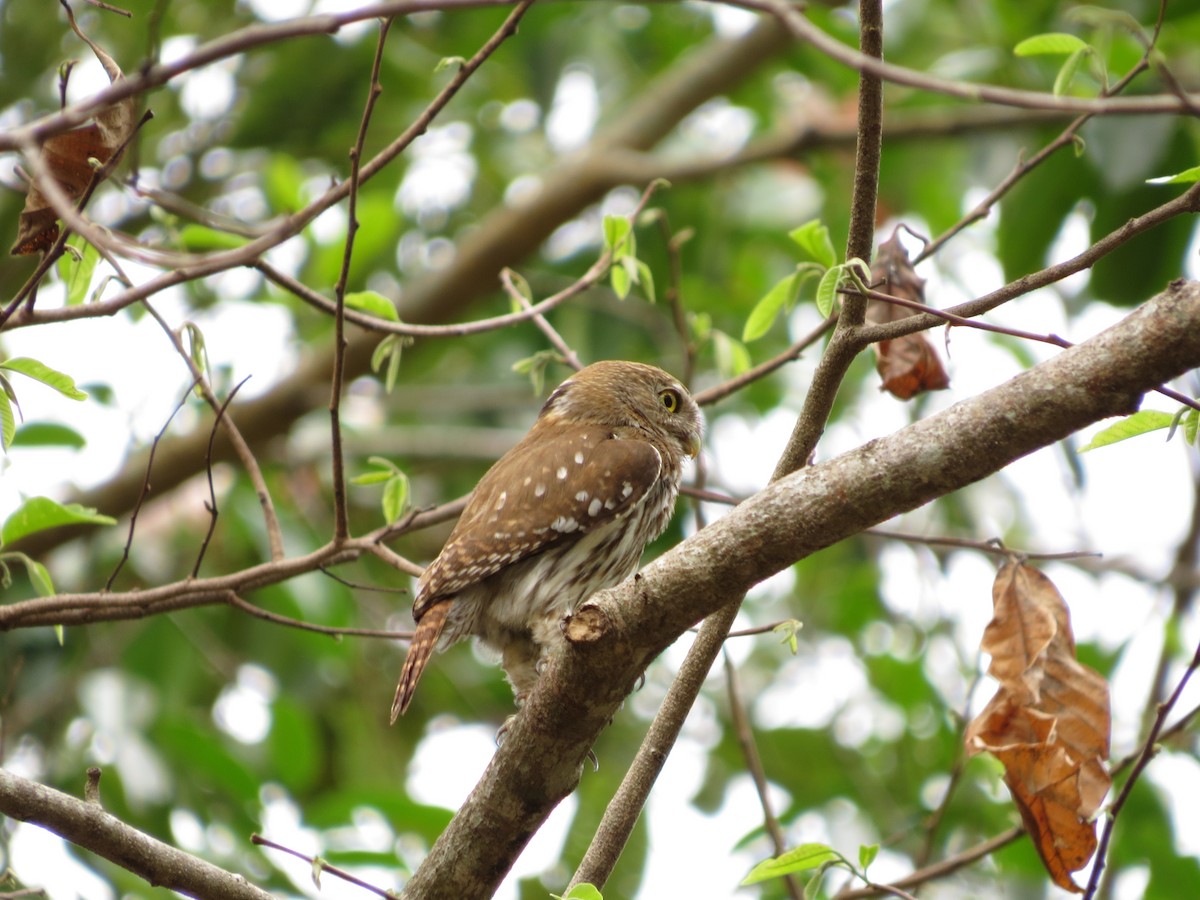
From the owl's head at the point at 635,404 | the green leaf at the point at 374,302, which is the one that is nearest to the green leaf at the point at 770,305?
the green leaf at the point at 374,302

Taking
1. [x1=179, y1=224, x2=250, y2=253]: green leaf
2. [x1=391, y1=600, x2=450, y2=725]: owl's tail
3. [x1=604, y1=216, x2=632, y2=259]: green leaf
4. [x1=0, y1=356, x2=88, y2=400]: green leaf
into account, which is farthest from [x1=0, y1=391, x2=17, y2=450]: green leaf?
[x1=604, y1=216, x2=632, y2=259]: green leaf

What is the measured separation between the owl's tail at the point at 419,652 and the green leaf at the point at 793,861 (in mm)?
1363

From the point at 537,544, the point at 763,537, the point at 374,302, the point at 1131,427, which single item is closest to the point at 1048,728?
the point at 1131,427

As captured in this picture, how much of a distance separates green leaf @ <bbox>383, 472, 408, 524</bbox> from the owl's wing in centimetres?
30

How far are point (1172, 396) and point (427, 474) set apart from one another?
558 centimetres

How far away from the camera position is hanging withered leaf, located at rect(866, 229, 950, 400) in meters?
3.62

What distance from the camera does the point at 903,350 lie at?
3.65 meters

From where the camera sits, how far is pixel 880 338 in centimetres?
273

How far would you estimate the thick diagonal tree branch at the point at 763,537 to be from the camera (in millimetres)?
2250

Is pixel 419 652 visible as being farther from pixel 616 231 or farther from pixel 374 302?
pixel 616 231

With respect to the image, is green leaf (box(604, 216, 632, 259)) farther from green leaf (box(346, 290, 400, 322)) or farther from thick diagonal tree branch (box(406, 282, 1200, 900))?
thick diagonal tree branch (box(406, 282, 1200, 900))

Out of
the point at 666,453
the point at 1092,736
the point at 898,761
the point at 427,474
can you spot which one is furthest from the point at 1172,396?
the point at 427,474

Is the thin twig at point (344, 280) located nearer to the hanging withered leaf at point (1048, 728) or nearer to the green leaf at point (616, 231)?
the green leaf at point (616, 231)

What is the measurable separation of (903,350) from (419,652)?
1.70 m
